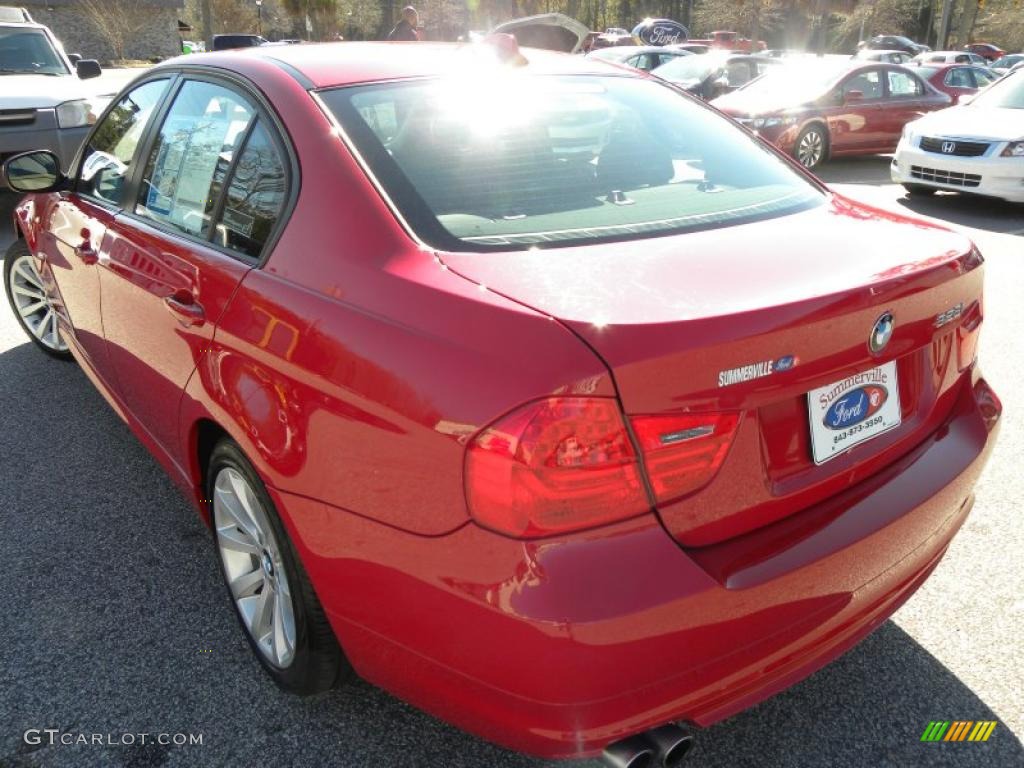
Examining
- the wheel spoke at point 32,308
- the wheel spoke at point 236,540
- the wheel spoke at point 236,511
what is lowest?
the wheel spoke at point 32,308

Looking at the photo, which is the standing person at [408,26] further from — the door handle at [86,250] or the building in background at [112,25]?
the building in background at [112,25]

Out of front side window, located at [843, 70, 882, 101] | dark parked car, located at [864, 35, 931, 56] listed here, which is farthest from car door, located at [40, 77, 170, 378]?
dark parked car, located at [864, 35, 931, 56]

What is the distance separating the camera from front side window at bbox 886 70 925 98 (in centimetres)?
1268

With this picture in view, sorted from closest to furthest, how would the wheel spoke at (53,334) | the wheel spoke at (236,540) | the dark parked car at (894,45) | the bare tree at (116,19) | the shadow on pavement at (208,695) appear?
1. the shadow on pavement at (208,695)
2. the wheel spoke at (236,540)
3. the wheel spoke at (53,334)
4. the dark parked car at (894,45)
5. the bare tree at (116,19)

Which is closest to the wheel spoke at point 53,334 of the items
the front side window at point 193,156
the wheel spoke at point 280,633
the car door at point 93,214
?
the car door at point 93,214

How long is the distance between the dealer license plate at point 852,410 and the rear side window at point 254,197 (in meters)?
1.34

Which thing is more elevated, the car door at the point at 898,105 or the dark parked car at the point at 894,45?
the car door at the point at 898,105

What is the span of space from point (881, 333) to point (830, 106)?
11324 millimetres

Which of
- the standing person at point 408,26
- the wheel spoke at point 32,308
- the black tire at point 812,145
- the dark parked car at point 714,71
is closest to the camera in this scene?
the wheel spoke at point 32,308

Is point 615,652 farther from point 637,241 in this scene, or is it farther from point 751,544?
point 637,241

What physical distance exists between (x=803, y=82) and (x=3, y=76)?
9.92 m

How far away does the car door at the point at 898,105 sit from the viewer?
12.6 metres

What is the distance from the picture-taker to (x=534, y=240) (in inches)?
77.0

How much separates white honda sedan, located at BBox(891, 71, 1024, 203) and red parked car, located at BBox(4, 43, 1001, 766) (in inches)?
280
